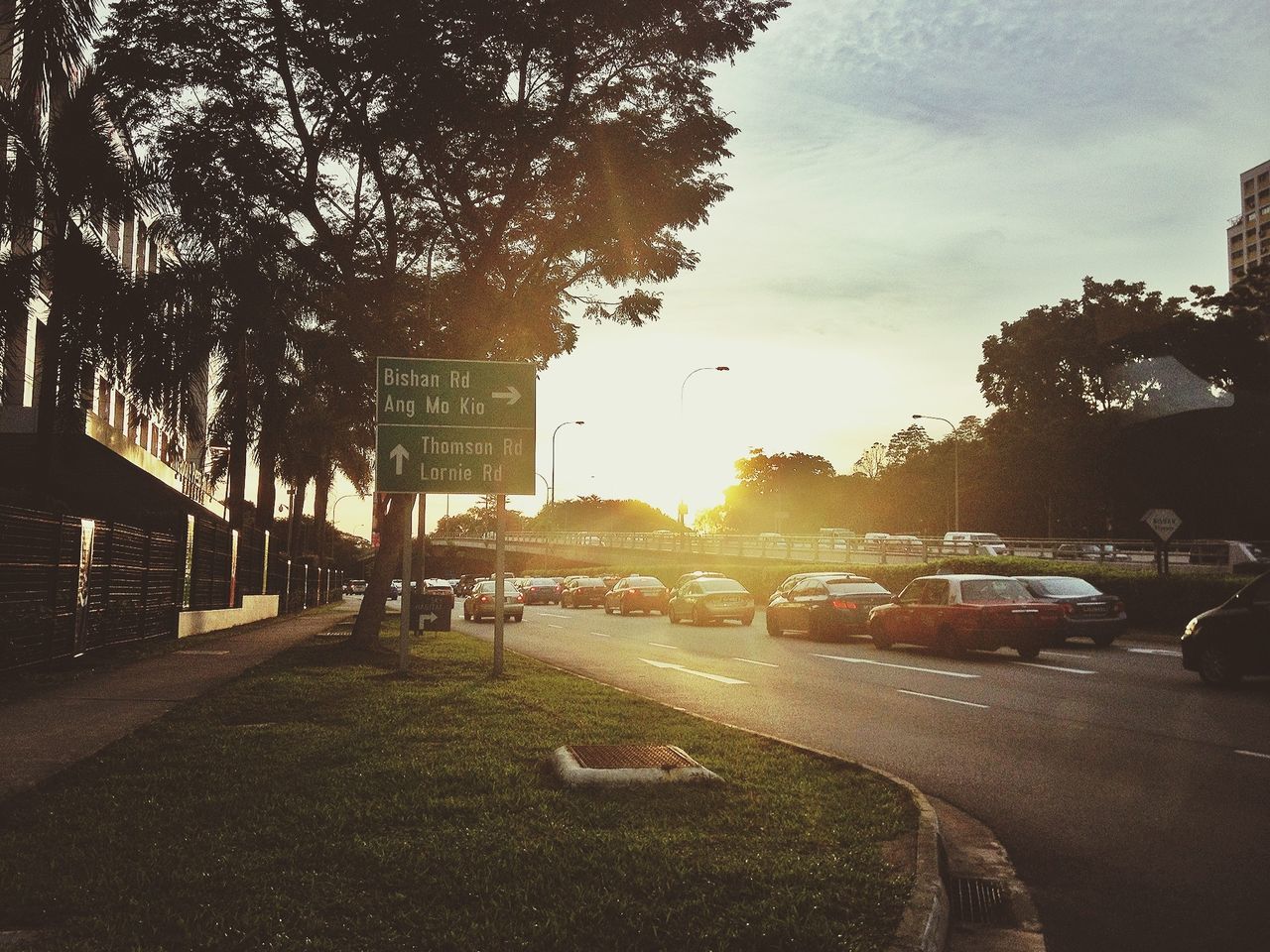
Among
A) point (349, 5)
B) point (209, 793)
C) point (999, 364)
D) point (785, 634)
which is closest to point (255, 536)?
point (785, 634)

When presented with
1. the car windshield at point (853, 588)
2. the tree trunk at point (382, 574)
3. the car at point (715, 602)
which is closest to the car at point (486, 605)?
the car at point (715, 602)

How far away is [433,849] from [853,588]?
2035cm

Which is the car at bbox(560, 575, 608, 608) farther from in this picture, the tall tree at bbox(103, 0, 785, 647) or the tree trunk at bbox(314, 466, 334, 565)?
the tall tree at bbox(103, 0, 785, 647)

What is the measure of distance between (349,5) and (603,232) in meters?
5.11

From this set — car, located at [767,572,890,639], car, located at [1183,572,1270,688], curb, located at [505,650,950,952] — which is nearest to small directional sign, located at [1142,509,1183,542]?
car, located at [767,572,890,639]

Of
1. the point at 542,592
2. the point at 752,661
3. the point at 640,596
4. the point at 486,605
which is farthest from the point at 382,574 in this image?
the point at 542,592

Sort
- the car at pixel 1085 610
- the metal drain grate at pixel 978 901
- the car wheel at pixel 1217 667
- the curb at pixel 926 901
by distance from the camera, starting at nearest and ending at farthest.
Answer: the curb at pixel 926 901, the metal drain grate at pixel 978 901, the car wheel at pixel 1217 667, the car at pixel 1085 610

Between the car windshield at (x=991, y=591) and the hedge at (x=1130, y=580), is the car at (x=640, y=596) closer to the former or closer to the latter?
the hedge at (x=1130, y=580)

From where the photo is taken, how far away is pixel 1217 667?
13578 mm

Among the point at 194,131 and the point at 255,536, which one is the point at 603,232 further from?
the point at 255,536

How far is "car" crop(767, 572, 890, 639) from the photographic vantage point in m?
23.8

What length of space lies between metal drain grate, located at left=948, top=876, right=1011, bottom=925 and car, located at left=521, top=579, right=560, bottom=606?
54.9 meters

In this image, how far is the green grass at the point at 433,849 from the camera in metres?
4.12

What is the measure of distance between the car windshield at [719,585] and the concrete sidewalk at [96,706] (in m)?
15.8
